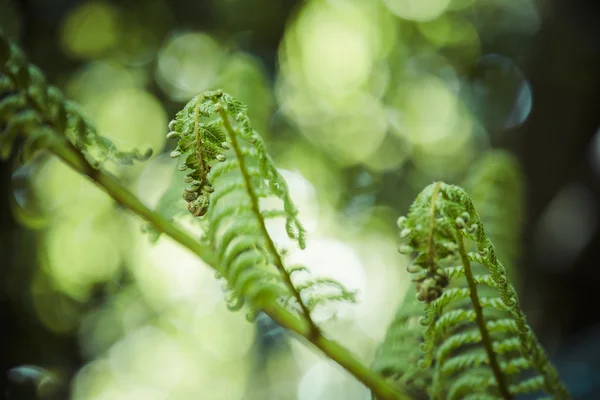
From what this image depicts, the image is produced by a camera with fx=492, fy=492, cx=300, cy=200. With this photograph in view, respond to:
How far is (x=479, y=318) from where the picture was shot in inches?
19.1

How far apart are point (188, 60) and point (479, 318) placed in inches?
102

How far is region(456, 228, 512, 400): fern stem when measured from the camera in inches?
16.3

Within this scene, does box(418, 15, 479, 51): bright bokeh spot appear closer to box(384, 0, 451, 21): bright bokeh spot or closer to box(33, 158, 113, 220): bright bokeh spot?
box(384, 0, 451, 21): bright bokeh spot

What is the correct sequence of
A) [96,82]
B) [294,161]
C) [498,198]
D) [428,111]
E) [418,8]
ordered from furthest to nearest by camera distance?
[418,8] → [428,111] → [96,82] → [294,161] → [498,198]

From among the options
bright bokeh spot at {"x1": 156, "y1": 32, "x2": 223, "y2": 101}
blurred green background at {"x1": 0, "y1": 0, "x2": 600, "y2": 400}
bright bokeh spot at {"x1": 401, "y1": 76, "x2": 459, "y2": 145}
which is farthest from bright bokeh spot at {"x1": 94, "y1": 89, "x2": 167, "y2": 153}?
bright bokeh spot at {"x1": 401, "y1": 76, "x2": 459, "y2": 145}

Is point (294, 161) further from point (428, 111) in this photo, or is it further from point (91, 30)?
point (91, 30)

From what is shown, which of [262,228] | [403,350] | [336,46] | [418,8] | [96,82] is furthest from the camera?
[336,46]

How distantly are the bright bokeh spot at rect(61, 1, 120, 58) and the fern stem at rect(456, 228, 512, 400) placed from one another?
2.42 metres

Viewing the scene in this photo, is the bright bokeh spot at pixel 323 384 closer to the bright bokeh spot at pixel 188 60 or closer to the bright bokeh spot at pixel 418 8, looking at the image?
the bright bokeh spot at pixel 188 60

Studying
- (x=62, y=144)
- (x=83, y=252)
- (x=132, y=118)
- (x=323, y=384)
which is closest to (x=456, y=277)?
(x=62, y=144)

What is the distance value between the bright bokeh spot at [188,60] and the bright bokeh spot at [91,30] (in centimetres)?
28

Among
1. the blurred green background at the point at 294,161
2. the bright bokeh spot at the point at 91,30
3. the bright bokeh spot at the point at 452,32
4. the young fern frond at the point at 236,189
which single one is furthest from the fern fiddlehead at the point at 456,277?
the bright bokeh spot at the point at 452,32

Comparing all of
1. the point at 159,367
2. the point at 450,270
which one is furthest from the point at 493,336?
the point at 159,367

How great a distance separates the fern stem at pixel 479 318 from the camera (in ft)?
1.36
